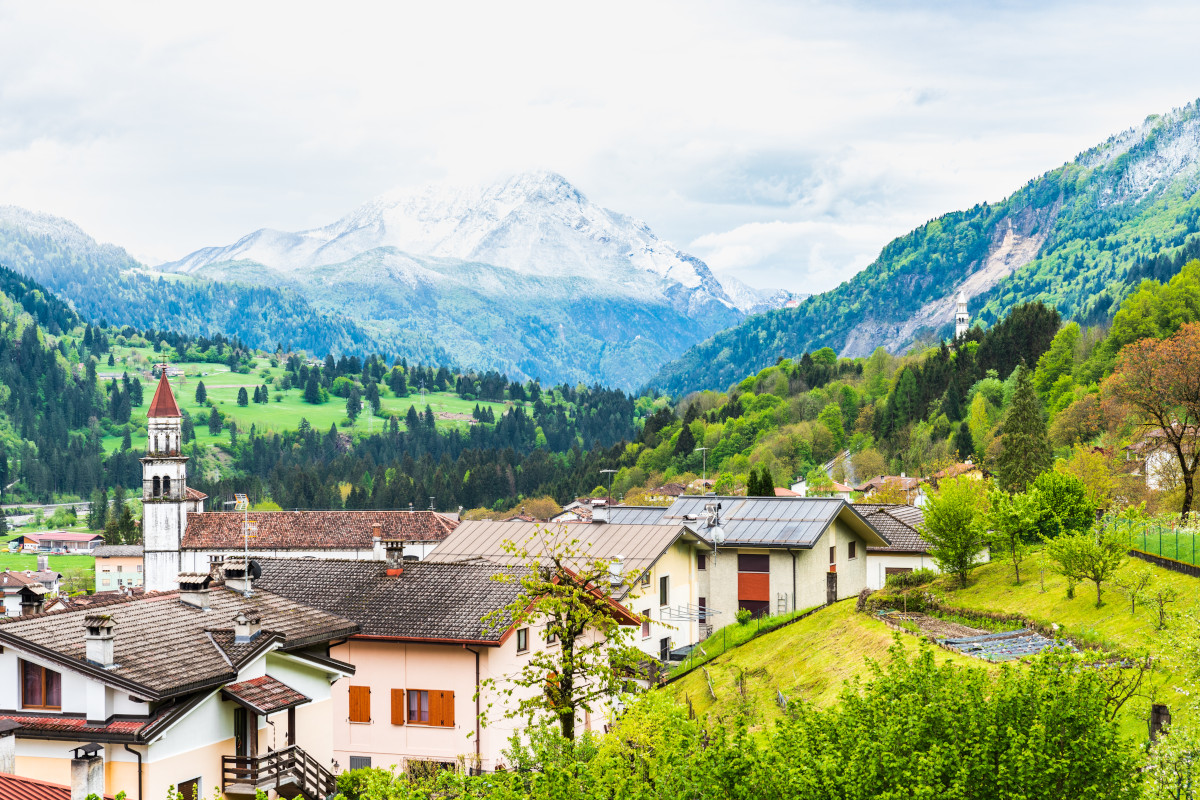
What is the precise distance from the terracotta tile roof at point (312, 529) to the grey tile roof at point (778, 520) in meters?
56.2

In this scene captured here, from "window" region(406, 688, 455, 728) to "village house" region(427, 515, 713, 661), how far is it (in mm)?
13929

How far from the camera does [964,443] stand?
120312 mm

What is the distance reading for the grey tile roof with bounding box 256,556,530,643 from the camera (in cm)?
3525

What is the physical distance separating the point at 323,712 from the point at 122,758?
6.90 meters

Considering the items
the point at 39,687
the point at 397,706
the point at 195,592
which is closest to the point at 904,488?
the point at 397,706

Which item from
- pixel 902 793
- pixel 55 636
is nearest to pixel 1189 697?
pixel 902 793

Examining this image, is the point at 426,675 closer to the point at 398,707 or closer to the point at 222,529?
the point at 398,707

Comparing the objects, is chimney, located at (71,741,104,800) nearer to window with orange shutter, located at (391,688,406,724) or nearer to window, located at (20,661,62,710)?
window, located at (20,661,62,710)

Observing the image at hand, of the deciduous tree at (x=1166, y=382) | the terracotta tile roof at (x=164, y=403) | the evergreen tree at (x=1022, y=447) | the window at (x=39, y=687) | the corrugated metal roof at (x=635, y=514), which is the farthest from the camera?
the terracotta tile roof at (x=164, y=403)

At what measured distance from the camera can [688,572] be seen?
56562mm

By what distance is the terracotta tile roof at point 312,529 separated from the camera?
4532 inches

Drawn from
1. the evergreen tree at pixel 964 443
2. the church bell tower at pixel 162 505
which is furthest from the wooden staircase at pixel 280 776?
the evergreen tree at pixel 964 443

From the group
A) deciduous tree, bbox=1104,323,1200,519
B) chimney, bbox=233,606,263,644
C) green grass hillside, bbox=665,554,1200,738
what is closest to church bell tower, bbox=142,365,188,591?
green grass hillside, bbox=665,554,1200,738

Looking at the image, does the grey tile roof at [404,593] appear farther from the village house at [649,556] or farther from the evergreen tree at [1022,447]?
the evergreen tree at [1022,447]
